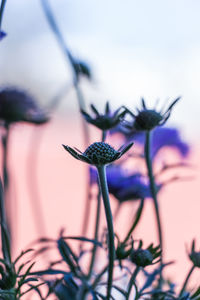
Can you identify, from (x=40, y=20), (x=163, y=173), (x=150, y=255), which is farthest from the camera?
(x=40, y=20)

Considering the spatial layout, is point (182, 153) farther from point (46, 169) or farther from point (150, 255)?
point (46, 169)

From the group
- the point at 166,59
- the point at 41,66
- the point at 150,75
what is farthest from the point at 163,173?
the point at 166,59

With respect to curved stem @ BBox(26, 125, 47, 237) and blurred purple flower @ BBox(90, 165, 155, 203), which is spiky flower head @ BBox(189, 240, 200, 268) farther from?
curved stem @ BBox(26, 125, 47, 237)

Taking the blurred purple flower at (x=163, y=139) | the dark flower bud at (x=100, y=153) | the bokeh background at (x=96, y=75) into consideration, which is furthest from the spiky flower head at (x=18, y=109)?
the dark flower bud at (x=100, y=153)

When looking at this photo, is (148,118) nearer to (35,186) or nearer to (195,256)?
(195,256)

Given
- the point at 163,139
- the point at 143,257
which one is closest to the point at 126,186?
the point at 163,139

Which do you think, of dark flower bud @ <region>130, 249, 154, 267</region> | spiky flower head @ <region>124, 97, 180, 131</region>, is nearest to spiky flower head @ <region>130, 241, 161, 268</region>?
dark flower bud @ <region>130, 249, 154, 267</region>

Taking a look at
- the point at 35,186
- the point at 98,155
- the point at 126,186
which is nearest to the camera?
the point at 98,155
